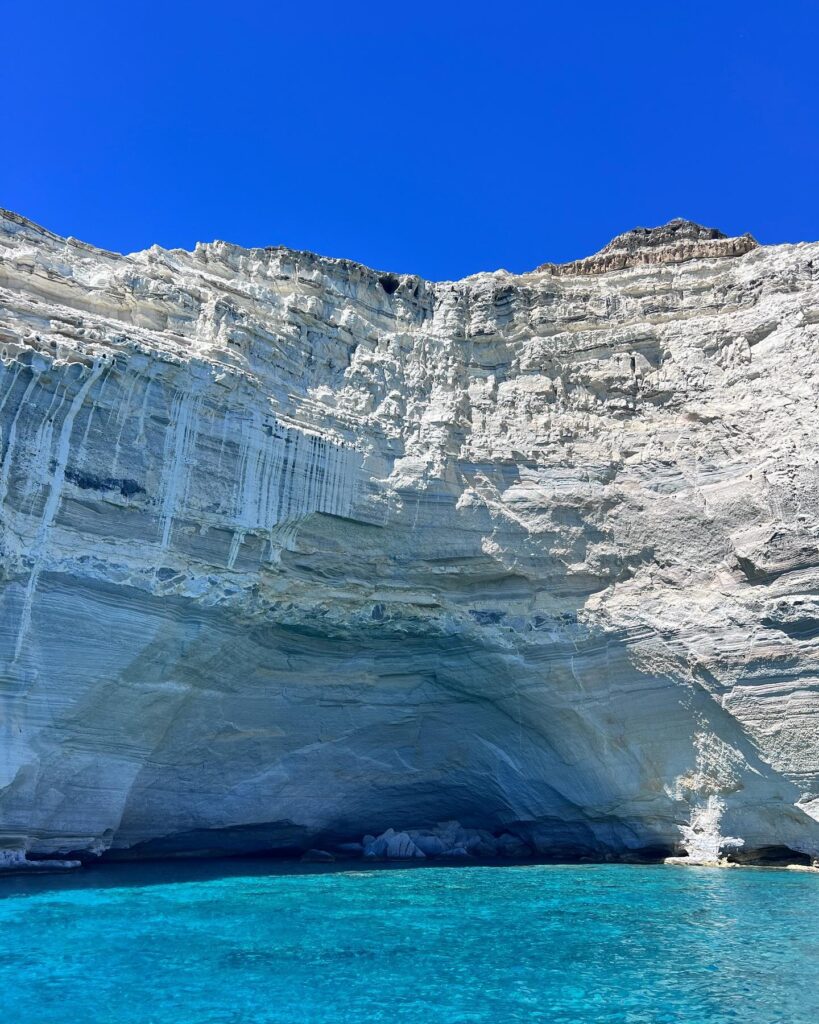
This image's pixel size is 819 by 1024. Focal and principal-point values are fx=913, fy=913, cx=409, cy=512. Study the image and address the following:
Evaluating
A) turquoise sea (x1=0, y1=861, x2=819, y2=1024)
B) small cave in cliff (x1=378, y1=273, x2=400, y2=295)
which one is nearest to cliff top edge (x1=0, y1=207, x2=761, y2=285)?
small cave in cliff (x1=378, y1=273, x2=400, y2=295)

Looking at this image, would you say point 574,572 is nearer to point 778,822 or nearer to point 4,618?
point 778,822

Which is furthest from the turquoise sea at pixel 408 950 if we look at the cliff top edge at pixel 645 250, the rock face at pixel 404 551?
the cliff top edge at pixel 645 250

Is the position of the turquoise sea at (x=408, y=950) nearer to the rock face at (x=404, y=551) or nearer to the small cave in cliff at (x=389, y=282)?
the rock face at (x=404, y=551)

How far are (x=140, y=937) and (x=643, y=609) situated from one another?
11.1 m

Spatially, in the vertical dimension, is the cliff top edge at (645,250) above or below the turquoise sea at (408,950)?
above

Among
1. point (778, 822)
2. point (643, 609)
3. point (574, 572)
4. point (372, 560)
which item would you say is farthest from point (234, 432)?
point (778, 822)

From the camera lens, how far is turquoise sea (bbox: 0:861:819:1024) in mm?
7812

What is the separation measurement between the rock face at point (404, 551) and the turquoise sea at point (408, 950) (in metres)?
2.54

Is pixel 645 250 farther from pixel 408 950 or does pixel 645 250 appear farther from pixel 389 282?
pixel 408 950

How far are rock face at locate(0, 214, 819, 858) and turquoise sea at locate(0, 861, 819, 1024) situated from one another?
2544mm

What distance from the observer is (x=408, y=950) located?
9992 mm

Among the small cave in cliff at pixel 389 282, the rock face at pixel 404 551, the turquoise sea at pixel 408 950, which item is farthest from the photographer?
the small cave in cliff at pixel 389 282

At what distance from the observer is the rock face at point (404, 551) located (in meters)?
15.2

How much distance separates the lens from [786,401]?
18125 mm
